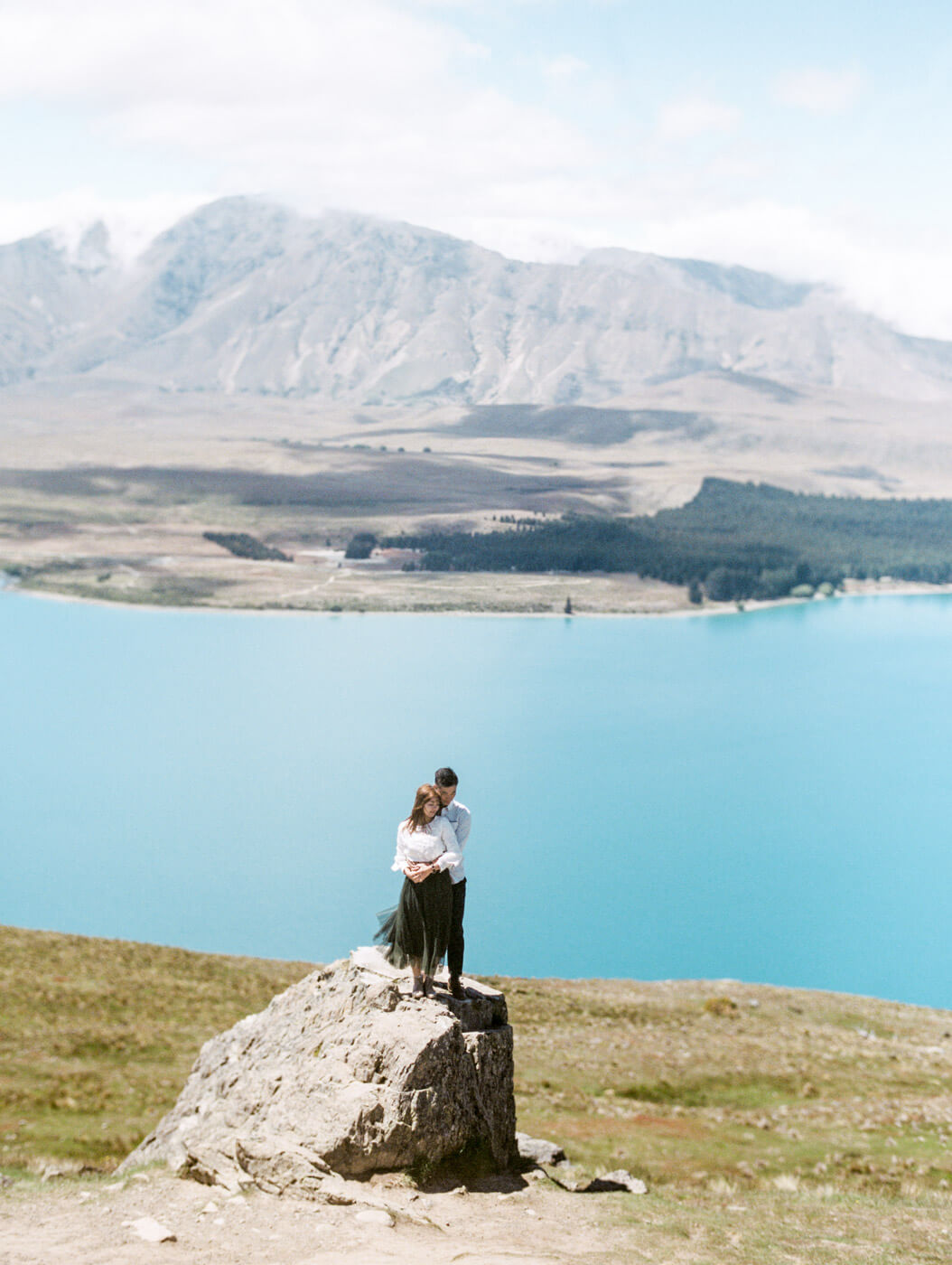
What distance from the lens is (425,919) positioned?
913cm

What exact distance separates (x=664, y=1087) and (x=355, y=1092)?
963 centimetres

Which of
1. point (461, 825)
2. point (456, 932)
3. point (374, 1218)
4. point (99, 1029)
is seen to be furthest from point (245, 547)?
point (374, 1218)

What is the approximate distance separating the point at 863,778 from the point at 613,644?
136 feet

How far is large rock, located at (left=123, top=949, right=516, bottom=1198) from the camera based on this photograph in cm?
867

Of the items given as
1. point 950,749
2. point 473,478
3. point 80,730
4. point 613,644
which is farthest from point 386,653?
point 473,478

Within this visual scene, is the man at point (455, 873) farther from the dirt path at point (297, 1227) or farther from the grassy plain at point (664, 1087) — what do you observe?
the grassy plain at point (664, 1087)

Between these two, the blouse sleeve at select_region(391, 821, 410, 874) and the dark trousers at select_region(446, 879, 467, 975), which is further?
the dark trousers at select_region(446, 879, 467, 975)

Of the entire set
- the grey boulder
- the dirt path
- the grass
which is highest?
the dirt path

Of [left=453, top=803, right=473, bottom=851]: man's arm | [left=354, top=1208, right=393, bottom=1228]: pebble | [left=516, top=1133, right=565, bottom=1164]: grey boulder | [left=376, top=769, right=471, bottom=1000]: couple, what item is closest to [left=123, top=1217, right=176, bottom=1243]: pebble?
[left=354, top=1208, right=393, bottom=1228]: pebble

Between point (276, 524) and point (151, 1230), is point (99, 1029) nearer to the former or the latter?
point (151, 1230)

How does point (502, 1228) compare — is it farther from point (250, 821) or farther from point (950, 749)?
point (950, 749)

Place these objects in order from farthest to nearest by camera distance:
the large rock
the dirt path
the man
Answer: the man
the large rock
the dirt path

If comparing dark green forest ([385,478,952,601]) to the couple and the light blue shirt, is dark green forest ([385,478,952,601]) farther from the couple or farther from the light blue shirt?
the light blue shirt

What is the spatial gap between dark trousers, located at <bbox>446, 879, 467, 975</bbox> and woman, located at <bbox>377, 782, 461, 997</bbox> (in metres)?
0.07
